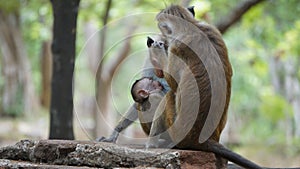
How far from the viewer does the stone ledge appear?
3480 mm

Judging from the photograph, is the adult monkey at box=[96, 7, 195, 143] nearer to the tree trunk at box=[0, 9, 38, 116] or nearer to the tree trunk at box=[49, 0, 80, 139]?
the tree trunk at box=[49, 0, 80, 139]

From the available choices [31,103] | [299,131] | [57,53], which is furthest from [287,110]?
[57,53]

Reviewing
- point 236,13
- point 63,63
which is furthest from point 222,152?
point 236,13

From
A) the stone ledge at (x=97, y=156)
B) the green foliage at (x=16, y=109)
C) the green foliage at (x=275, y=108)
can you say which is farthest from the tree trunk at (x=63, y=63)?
the green foliage at (x=275, y=108)

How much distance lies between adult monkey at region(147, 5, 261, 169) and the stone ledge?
17 centimetres

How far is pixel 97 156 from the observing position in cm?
354

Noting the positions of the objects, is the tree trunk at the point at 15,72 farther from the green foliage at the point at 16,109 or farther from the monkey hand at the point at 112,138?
the monkey hand at the point at 112,138

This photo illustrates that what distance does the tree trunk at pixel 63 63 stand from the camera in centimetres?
602

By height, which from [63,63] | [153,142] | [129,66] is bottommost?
[153,142]

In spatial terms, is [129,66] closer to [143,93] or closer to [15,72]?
[143,93]

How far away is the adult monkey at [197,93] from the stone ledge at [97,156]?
171 mm

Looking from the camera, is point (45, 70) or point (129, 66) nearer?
point (129, 66)

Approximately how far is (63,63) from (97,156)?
271 centimetres

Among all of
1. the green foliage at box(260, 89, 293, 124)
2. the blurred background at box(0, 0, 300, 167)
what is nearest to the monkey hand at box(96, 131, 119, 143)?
the blurred background at box(0, 0, 300, 167)
